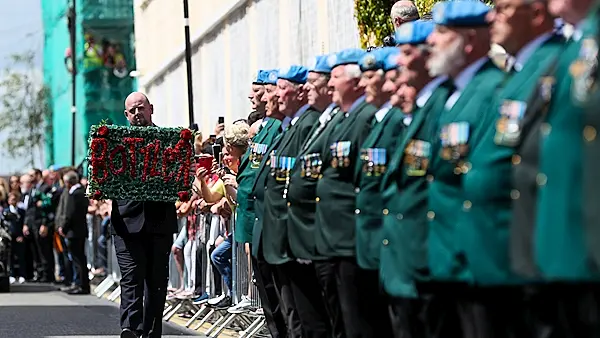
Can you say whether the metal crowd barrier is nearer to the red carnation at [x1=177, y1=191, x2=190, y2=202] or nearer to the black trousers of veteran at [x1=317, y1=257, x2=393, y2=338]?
the red carnation at [x1=177, y1=191, x2=190, y2=202]

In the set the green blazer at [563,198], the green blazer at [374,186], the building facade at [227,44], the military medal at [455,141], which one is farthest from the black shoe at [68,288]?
the green blazer at [563,198]

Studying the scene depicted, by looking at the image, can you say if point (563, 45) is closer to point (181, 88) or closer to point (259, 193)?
point (259, 193)

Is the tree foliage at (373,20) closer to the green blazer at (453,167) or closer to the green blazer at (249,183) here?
the green blazer at (249,183)

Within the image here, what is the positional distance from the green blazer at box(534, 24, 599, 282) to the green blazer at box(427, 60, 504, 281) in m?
1.02

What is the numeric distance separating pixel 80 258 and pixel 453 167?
1850 cm

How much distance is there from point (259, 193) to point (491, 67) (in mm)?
4067

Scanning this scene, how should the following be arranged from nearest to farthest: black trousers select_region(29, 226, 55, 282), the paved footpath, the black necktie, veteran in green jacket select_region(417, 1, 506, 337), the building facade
A: veteran in green jacket select_region(417, 1, 506, 337), the black necktie, the paved footpath, the building facade, black trousers select_region(29, 226, 55, 282)

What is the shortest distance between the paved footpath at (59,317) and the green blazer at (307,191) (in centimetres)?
619

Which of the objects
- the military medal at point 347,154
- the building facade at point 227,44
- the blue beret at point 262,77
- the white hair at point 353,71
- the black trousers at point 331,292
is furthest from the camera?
the building facade at point 227,44

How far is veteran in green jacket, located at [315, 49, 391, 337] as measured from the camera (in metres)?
9.03

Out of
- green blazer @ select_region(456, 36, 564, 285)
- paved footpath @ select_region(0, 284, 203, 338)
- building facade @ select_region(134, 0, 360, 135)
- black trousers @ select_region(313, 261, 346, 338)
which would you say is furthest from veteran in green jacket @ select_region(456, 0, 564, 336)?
building facade @ select_region(134, 0, 360, 135)

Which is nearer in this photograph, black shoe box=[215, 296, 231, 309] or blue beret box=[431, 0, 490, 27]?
blue beret box=[431, 0, 490, 27]

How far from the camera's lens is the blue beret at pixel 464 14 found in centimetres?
725

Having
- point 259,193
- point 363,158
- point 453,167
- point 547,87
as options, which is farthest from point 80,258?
point 547,87
